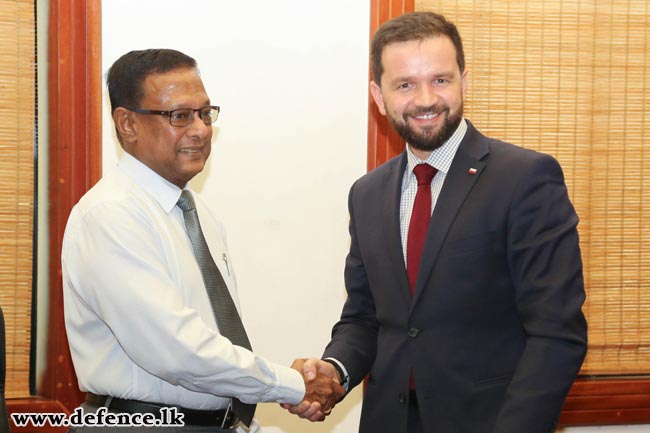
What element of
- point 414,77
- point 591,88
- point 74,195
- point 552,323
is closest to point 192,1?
point 74,195

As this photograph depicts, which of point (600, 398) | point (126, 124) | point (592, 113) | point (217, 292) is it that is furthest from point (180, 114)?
point (600, 398)

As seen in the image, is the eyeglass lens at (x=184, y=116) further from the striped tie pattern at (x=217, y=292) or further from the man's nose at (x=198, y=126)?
the striped tie pattern at (x=217, y=292)

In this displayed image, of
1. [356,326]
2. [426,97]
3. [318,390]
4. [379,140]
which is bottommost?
[318,390]

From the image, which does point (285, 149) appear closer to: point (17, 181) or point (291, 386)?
point (17, 181)

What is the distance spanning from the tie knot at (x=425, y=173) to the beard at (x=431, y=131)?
5cm

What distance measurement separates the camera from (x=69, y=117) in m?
3.14

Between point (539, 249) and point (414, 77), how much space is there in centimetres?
60

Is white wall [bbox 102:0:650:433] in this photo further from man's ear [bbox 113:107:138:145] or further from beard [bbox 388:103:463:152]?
beard [bbox 388:103:463:152]

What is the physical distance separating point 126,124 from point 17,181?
1045mm

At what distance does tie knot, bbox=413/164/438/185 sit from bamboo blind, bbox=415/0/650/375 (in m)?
1.28

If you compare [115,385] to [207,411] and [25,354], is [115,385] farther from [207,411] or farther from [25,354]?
[25,354]

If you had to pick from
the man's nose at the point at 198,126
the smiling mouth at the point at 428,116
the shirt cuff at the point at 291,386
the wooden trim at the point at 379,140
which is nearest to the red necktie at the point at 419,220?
the smiling mouth at the point at 428,116

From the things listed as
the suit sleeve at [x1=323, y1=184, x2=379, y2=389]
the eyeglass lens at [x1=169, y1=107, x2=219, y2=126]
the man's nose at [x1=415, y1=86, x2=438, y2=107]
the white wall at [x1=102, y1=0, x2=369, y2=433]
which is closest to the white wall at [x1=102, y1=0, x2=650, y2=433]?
the white wall at [x1=102, y1=0, x2=369, y2=433]

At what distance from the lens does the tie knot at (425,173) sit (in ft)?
7.57
